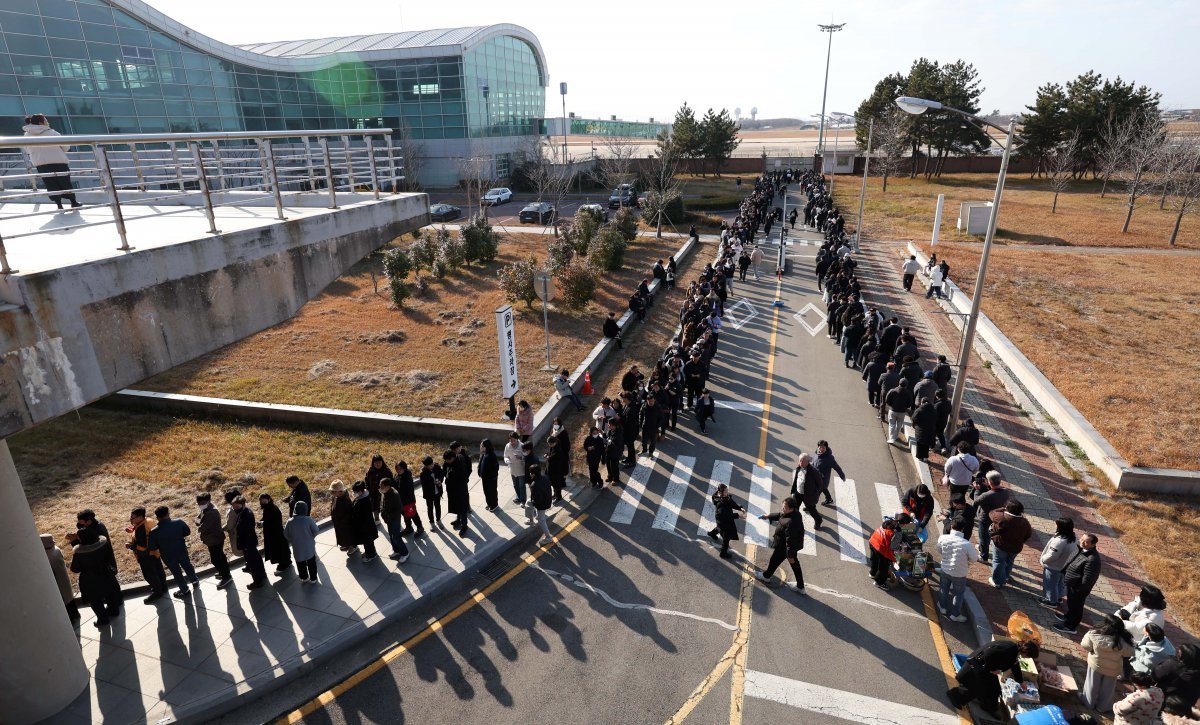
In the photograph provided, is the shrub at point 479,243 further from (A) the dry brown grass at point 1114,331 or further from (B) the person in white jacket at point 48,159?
(A) the dry brown grass at point 1114,331

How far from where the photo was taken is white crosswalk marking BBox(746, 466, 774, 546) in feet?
34.1

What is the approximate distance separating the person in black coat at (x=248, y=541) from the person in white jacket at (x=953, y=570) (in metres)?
9.16

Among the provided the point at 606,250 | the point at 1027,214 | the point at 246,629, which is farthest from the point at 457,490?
the point at 1027,214

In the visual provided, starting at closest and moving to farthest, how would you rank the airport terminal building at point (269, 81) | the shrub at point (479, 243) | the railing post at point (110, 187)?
the railing post at point (110, 187) → the shrub at point (479, 243) → the airport terminal building at point (269, 81)

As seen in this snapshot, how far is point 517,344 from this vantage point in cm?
1909

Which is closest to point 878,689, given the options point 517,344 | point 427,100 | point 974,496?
point 974,496

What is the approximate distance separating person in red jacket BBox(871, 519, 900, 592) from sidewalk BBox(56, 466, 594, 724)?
17.6 feet

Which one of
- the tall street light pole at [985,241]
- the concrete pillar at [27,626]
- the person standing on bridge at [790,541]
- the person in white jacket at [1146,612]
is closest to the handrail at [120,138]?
the concrete pillar at [27,626]

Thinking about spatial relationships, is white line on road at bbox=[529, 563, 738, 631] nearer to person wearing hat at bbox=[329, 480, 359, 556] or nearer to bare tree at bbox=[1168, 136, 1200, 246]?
person wearing hat at bbox=[329, 480, 359, 556]

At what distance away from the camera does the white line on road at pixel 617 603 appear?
8.48 metres

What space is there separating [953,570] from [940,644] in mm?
932

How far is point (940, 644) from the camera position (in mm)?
8070

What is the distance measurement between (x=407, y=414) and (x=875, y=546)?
998 centimetres

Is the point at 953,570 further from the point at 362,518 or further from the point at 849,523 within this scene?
the point at 362,518
